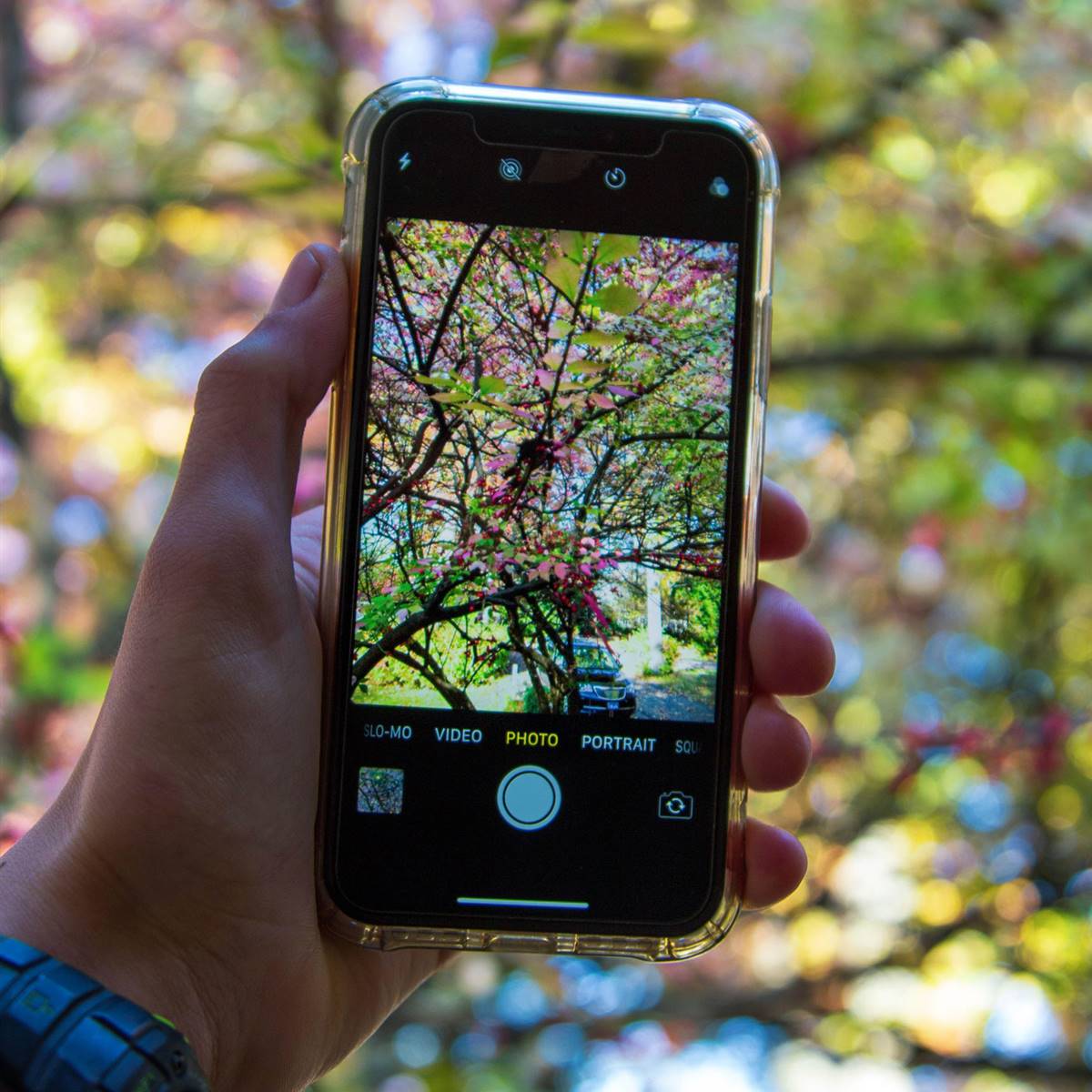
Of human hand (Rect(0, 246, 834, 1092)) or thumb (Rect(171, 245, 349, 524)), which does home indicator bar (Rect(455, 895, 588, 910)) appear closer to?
human hand (Rect(0, 246, 834, 1092))

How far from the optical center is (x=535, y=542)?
78cm

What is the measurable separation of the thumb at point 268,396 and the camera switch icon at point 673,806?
1.04 feet

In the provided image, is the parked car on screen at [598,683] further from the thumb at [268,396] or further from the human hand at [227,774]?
the thumb at [268,396]

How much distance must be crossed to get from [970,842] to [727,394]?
1.30m

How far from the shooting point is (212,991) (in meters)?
0.70

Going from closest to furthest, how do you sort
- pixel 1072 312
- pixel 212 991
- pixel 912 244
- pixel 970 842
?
pixel 212 991 → pixel 1072 312 → pixel 912 244 → pixel 970 842

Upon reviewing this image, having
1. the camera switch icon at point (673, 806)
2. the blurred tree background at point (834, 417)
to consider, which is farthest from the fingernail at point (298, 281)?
the blurred tree background at point (834, 417)

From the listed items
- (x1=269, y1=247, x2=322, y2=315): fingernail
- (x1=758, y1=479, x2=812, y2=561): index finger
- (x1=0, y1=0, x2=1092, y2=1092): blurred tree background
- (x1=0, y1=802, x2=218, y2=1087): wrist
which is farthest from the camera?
(x1=0, y1=0, x2=1092, y2=1092): blurred tree background

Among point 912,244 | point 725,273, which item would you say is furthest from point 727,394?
point 912,244

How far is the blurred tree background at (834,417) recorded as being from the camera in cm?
146

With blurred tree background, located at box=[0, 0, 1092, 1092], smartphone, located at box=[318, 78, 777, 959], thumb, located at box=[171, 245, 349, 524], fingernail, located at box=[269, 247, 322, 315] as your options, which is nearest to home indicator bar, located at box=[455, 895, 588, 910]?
smartphone, located at box=[318, 78, 777, 959]

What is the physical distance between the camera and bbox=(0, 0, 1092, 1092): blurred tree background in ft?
4.78

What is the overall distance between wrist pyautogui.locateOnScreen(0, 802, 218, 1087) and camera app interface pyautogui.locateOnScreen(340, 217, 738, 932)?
0.52 ft

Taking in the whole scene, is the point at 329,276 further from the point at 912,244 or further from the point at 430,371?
the point at 912,244
